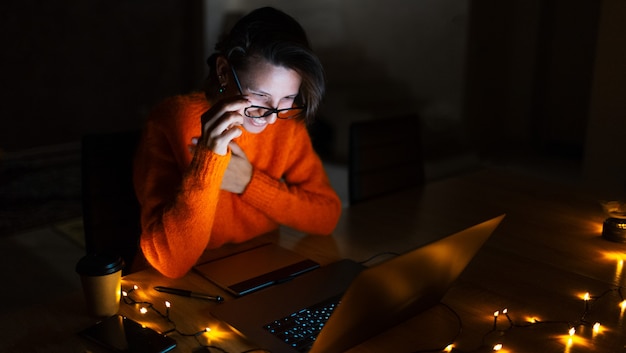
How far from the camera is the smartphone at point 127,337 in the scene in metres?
1.04

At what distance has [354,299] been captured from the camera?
94 centimetres

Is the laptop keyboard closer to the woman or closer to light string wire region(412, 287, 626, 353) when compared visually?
light string wire region(412, 287, 626, 353)

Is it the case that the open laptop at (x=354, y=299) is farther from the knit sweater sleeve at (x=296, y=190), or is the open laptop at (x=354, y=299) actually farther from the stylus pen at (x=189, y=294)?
the knit sweater sleeve at (x=296, y=190)

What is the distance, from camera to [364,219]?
1755 mm

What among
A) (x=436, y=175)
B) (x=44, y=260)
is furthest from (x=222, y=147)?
(x=436, y=175)

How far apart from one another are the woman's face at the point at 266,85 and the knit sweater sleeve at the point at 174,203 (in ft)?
0.45

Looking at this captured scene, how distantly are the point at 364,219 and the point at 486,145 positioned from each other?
115 inches

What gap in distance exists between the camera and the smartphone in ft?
3.40

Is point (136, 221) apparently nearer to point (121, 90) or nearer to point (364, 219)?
point (364, 219)

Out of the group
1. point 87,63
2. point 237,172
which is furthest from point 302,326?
point 87,63

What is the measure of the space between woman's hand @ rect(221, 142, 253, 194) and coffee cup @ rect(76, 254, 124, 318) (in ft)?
1.37

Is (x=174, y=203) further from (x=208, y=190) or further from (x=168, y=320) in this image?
(x=168, y=320)

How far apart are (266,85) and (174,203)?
323 millimetres

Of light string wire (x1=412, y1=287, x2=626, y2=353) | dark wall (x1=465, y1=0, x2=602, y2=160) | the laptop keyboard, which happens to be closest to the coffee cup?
the laptop keyboard
